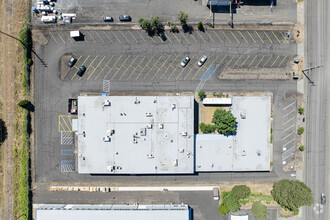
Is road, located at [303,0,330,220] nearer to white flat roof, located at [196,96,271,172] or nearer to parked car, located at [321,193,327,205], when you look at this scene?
parked car, located at [321,193,327,205]

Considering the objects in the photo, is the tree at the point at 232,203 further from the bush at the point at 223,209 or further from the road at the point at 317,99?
the road at the point at 317,99

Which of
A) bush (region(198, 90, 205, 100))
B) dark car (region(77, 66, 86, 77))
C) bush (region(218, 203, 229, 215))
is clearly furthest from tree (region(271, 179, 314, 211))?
dark car (region(77, 66, 86, 77))

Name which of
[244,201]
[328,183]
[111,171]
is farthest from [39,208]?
[328,183]

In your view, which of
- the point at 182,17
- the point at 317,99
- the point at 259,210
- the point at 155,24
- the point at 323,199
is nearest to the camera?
the point at 182,17

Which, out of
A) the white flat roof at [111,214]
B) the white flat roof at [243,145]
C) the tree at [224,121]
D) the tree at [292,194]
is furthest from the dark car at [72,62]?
the tree at [292,194]

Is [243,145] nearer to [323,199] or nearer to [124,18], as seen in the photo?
[323,199]

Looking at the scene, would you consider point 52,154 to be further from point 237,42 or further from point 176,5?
point 237,42

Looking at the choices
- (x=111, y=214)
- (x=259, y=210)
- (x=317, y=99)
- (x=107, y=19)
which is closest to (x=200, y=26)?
(x=107, y=19)
